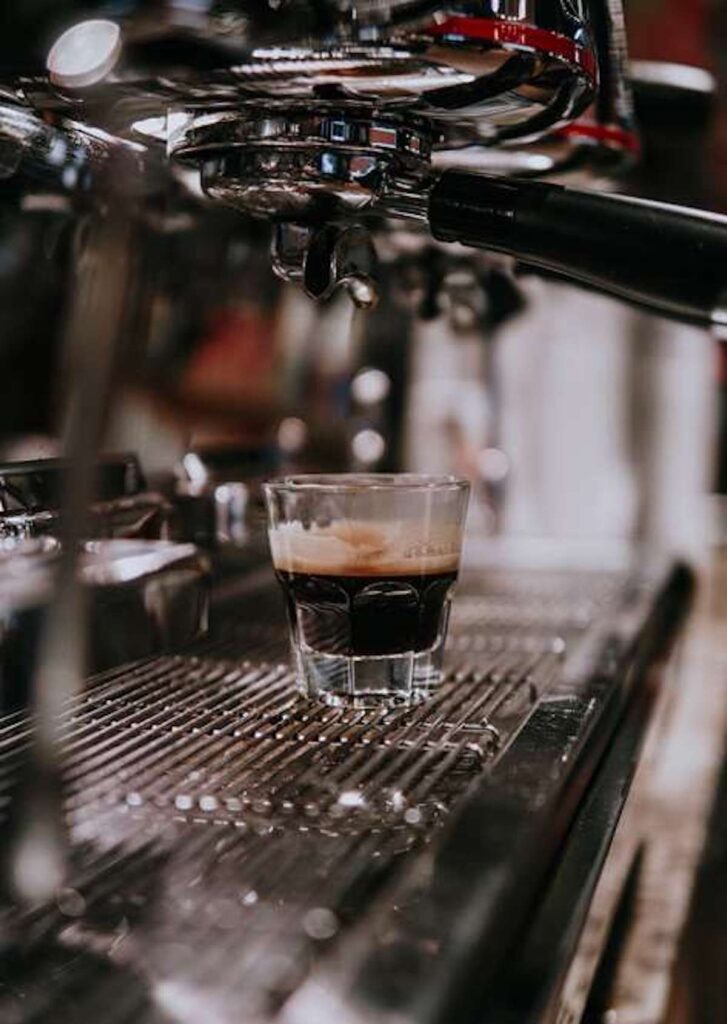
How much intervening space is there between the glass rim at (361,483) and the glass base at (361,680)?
8 cm

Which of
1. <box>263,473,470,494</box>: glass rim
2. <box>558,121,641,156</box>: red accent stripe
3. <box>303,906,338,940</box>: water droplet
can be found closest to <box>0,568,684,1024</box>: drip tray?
<box>303,906,338,940</box>: water droplet

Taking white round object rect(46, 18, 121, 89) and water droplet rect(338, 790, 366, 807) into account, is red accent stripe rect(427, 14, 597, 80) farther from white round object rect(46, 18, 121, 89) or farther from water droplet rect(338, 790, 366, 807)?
water droplet rect(338, 790, 366, 807)

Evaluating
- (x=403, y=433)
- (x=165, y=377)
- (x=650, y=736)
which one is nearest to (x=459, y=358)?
(x=403, y=433)

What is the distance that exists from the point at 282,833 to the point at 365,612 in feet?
0.72

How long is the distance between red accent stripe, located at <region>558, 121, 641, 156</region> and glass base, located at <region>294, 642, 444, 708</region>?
38 centimetres

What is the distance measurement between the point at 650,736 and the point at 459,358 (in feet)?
4.77

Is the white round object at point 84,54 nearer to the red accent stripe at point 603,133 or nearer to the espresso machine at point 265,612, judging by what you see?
the espresso machine at point 265,612

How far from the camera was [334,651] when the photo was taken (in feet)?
2.29

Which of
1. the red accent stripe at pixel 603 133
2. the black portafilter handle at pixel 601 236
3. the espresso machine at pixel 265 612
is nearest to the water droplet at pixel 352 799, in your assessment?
the espresso machine at pixel 265 612

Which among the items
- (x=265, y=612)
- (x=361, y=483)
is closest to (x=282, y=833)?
(x=361, y=483)

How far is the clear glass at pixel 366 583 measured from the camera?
0.70 m

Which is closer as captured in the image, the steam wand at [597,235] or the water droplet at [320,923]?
the water droplet at [320,923]

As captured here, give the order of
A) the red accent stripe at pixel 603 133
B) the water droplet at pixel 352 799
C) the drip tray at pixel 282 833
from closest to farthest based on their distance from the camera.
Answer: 1. the drip tray at pixel 282 833
2. the water droplet at pixel 352 799
3. the red accent stripe at pixel 603 133

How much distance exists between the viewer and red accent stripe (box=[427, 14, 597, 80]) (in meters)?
0.56
